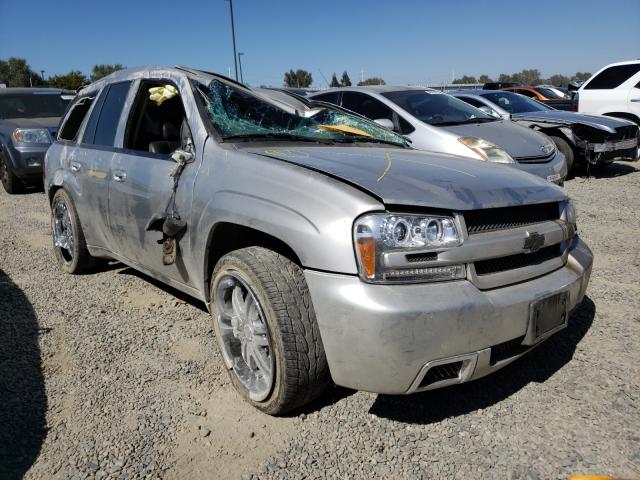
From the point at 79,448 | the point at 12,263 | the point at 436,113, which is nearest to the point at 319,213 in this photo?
the point at 79,448

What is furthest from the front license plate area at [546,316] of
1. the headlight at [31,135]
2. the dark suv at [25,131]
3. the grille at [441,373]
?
the headlight at [31,135]

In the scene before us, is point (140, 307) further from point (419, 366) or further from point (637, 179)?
point (637, 179)

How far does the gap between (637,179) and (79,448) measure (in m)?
9.27

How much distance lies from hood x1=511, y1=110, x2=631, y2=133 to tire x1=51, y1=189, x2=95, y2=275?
7367mm

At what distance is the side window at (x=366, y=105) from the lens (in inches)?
274

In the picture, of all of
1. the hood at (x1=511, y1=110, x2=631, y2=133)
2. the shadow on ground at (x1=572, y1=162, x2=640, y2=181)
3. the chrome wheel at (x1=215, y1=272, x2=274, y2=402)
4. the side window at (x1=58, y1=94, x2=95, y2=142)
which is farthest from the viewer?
the shadow on ground at (x1=572, y1=162, x2=640, y2=181)

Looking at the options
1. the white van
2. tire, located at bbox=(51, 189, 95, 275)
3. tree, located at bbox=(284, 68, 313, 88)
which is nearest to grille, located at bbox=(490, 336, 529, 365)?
→ tire, located at bbox=(51, 189, 95, 275)

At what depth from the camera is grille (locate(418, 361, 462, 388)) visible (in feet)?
6.84

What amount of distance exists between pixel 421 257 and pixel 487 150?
4.40 meters

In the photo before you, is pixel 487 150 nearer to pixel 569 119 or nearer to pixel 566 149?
pixel 566 149

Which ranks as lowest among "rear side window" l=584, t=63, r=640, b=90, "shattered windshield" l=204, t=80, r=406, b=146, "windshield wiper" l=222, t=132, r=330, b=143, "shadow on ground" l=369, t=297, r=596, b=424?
"shadow on ground" l=369, t=297, r=596, b=424

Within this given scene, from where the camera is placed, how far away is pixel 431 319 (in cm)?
197

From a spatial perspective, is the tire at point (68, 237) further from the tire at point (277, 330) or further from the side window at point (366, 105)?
the side window at point (366, 105)

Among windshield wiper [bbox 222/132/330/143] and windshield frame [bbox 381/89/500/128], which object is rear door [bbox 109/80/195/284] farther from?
windshield frame [bbox 381/89/500/128]
